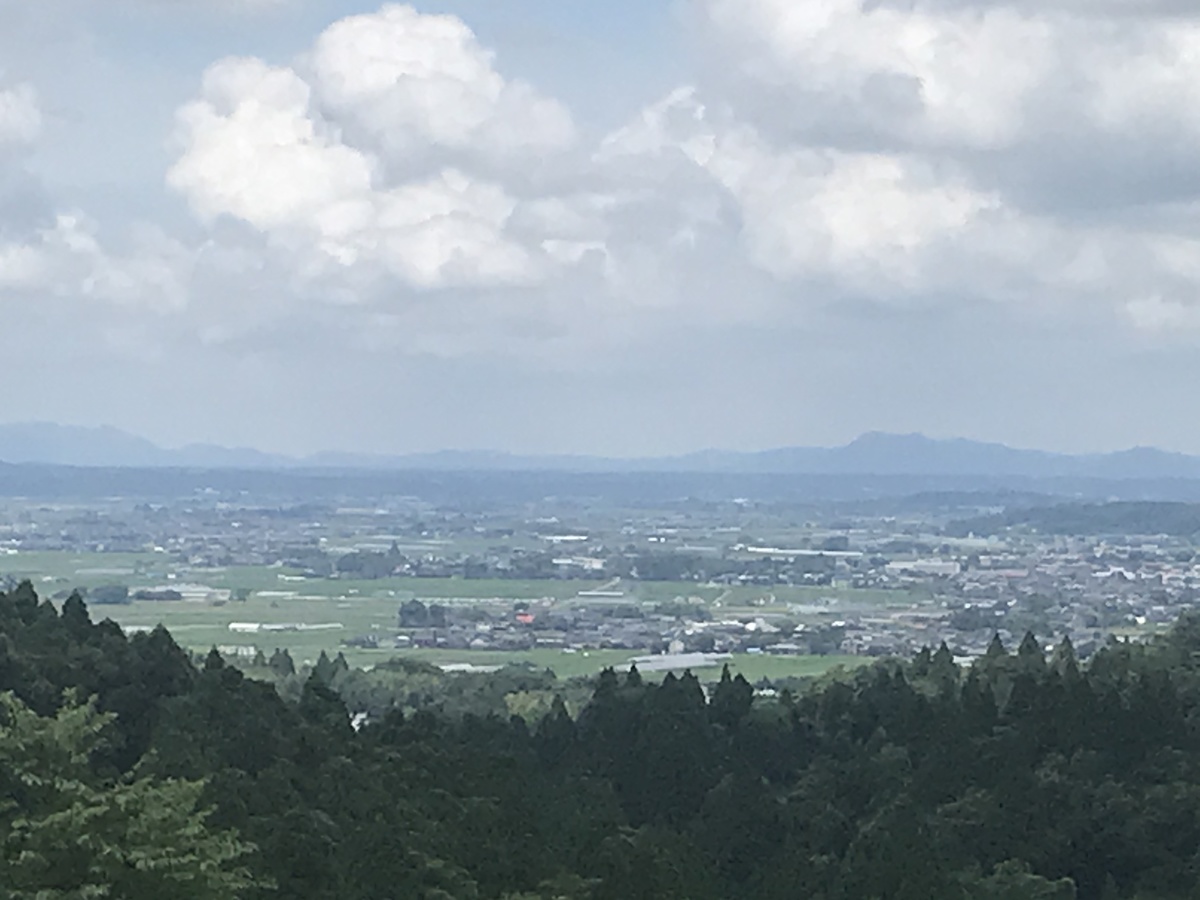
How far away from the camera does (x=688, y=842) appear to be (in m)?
37.8

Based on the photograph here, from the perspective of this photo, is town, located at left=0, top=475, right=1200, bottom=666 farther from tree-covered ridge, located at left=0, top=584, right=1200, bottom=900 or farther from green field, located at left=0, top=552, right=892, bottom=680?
tree-covered ridge, located at left=0, top=584, right=1200, bottom=900

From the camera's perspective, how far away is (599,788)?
43.1m

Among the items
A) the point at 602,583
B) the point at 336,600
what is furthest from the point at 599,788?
the point at 602,583

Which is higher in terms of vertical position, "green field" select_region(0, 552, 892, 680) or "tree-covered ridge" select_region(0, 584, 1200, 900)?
"tree-covered ridge" select_region(0, 584, 1200, 900)

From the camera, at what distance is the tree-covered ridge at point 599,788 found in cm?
2161

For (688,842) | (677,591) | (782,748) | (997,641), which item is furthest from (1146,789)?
(677,591)

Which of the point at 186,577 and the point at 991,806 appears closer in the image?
the point at 991,806

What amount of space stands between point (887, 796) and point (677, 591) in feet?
306

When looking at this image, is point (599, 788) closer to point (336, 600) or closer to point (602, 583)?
point (336, 600)

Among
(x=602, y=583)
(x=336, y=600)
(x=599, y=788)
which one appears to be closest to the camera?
(x=599, y=788)

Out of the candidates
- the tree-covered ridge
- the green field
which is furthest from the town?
the tree-covered ridge

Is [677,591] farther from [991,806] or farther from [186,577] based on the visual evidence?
[991,806]

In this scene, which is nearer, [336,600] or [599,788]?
[599,788]

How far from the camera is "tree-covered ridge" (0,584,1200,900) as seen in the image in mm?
21609
